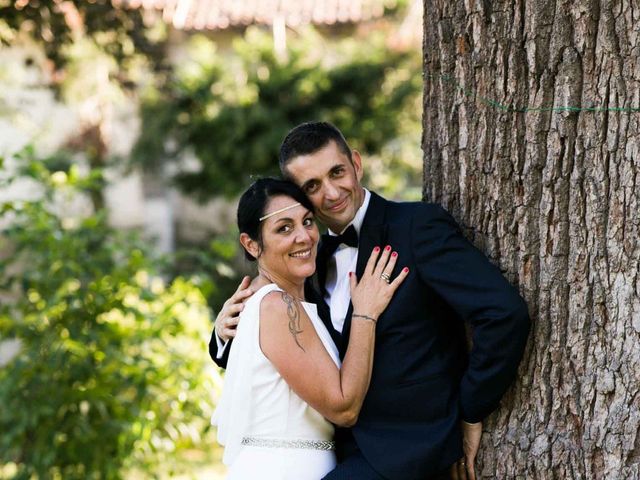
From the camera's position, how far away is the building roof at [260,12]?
12055 millimetres

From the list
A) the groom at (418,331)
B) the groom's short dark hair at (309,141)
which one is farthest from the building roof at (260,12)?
the groom at (418,331)

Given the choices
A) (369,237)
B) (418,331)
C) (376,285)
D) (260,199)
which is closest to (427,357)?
(418,331)

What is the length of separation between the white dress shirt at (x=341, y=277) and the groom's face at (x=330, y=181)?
32 mm

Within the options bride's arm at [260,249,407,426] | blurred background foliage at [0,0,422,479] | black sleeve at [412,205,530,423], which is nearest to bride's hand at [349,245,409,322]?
bride's arm at [260,249,407,426]

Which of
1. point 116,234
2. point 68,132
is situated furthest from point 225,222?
point 116,234

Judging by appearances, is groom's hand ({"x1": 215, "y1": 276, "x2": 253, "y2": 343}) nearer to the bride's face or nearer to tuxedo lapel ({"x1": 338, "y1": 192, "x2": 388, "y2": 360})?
the bride's face

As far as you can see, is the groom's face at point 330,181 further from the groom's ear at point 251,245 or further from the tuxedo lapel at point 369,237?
the groom's ear at point 251,245

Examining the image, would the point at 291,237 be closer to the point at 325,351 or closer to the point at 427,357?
the point at 325,351

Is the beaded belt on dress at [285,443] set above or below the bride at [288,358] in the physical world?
below

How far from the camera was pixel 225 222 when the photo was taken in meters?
12.1

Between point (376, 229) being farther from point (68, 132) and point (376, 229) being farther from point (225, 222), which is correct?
point (68, 132)

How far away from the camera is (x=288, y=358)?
109 inches

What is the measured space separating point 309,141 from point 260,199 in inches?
10.6

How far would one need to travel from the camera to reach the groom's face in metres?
2.94
